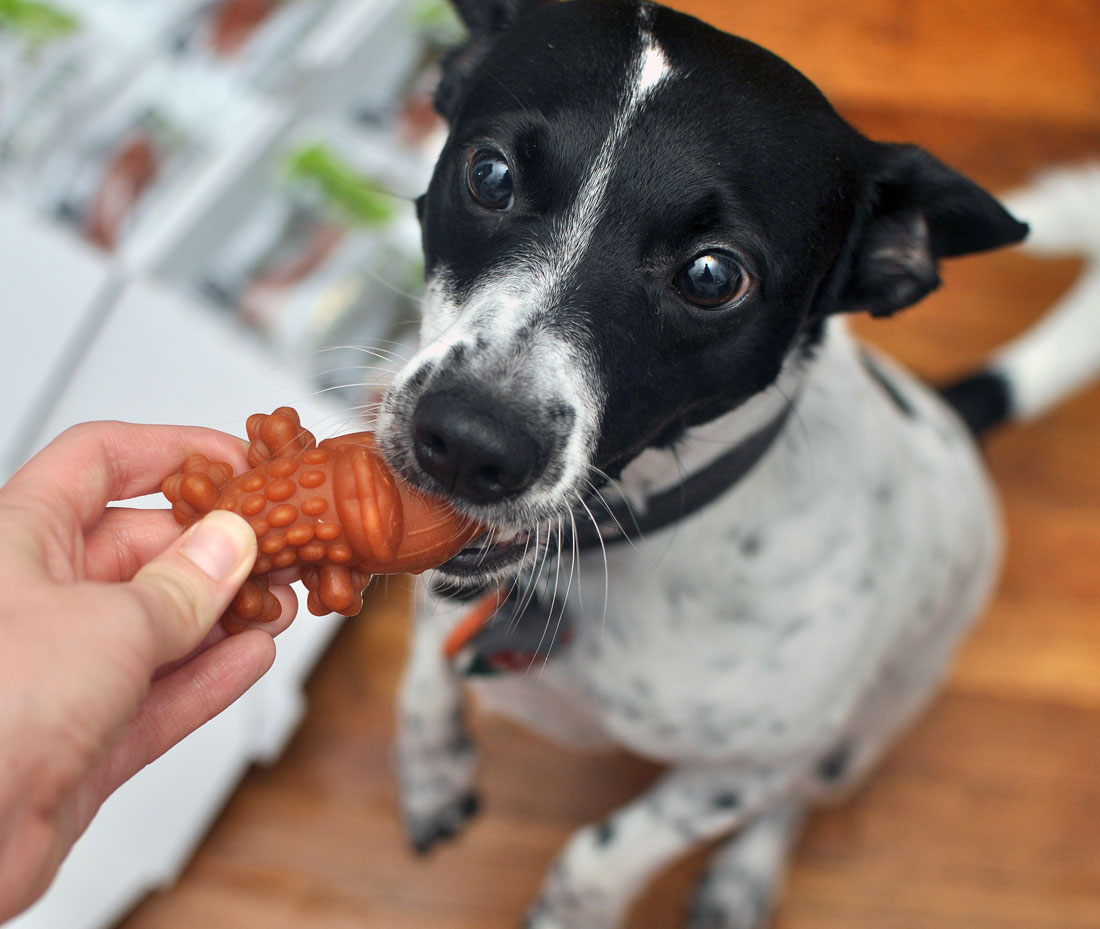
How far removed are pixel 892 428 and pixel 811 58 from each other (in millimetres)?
2188

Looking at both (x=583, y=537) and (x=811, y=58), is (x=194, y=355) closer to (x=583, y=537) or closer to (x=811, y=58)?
(x=583, y=537)

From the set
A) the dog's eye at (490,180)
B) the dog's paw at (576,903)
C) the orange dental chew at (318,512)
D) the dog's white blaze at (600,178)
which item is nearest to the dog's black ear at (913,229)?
the dog's white blaze at (600,178)

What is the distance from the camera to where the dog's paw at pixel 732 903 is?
7.09ft

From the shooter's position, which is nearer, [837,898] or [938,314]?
[837,898]

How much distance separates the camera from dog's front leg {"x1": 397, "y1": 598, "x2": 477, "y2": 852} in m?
1.91

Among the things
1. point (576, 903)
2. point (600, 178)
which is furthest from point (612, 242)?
→ point (576, 903)

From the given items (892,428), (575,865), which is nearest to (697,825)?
(575,865)

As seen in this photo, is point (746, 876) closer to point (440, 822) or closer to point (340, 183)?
point (440, 822)

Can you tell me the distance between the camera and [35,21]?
2.64 meters

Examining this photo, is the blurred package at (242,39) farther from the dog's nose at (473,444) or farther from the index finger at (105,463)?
the dog's nose at (473,444)

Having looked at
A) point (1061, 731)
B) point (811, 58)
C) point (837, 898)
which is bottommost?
point (837, 898)

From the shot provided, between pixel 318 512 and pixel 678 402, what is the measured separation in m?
0.44

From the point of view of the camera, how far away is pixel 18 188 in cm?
264

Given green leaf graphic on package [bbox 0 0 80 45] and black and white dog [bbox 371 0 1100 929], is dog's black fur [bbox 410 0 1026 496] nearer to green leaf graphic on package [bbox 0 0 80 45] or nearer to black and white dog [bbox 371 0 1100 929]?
black and white dog [bbox 371 0 1100 929]
